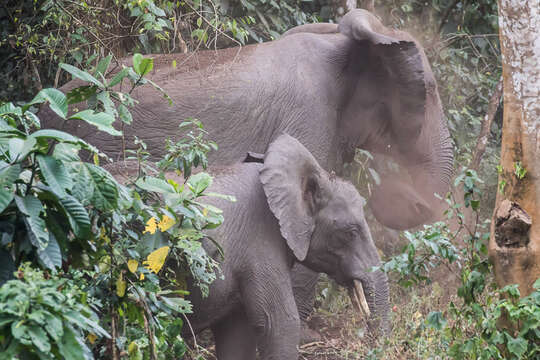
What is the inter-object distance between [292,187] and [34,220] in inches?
101

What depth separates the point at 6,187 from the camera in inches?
123

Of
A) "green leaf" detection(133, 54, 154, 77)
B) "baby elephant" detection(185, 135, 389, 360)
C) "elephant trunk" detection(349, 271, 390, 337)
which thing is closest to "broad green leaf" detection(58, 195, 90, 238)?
"green leaf" detection(133, 54, 154, 77)

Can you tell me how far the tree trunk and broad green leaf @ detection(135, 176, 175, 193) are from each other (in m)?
1.55

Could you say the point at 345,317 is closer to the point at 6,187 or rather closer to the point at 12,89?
the point at 12,89

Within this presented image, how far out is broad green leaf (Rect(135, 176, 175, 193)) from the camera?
3.98 m

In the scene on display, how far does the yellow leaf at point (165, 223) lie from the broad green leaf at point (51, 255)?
35.3 inches

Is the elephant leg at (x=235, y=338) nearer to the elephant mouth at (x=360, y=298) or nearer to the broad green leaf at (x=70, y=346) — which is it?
the elephant mouth at (x=360, y=298)

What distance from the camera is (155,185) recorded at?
158 inches

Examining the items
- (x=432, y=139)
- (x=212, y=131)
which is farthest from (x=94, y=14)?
(x=432, y=139)

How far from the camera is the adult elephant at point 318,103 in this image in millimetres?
5988

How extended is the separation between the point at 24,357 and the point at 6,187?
0.69 metres

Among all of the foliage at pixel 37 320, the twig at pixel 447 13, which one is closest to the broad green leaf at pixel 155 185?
the foliage at pixel 37 320

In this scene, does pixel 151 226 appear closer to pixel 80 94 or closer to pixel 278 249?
pixel 80 94

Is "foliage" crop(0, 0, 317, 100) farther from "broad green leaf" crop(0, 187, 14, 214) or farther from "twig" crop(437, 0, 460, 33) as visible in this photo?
"broad green leaf" crop(0, 187, 14, 214)
